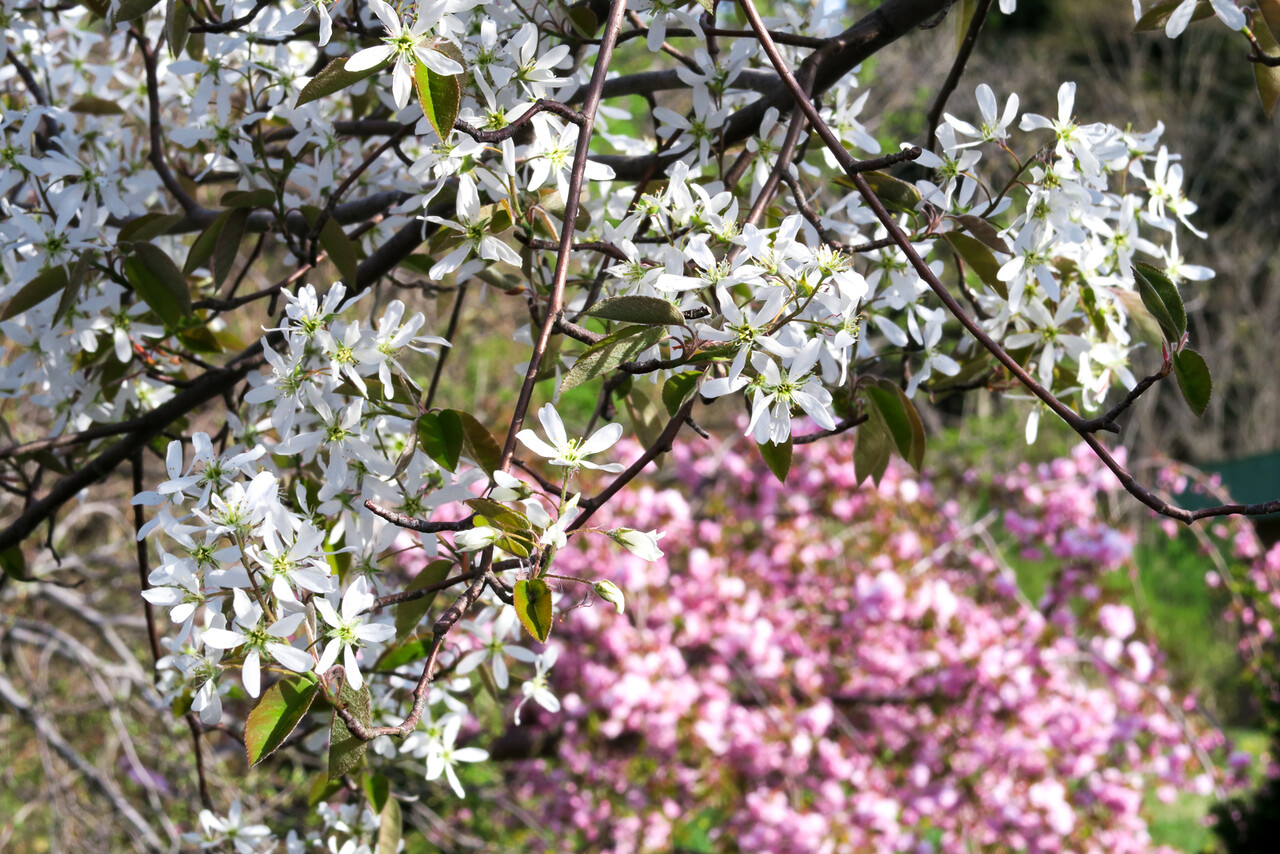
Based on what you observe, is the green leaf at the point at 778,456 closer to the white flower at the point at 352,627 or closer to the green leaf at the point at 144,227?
the white flower at the point at 352,627

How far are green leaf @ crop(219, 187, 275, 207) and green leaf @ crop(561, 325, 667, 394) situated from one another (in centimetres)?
51

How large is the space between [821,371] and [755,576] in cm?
240

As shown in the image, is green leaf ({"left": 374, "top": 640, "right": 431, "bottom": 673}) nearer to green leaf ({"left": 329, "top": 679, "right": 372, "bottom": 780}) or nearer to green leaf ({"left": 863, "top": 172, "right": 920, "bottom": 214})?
green leaf ({"left": 329, "top": 679, "right": 372, "bottom": 780})

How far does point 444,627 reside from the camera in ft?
1.82

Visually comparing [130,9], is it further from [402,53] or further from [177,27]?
[402,53]

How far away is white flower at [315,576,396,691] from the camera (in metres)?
0.65

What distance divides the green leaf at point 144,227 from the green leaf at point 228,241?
7 centimetres

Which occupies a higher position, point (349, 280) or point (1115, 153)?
point (1115, 153)

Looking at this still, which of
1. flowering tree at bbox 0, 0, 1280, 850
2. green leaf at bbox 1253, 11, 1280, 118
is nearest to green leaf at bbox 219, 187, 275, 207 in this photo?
flowering tree at bbox 0, 0, 1280, 850

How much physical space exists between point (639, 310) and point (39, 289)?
0.68 meters

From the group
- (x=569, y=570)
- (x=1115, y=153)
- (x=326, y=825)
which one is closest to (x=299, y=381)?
(x=326, y=825)

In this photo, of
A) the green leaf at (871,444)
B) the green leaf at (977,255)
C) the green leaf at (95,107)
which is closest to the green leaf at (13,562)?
the green leaf at (95,107)

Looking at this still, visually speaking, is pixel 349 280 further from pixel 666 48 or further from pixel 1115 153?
pixel 1115 153

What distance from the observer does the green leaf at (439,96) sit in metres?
0.65
